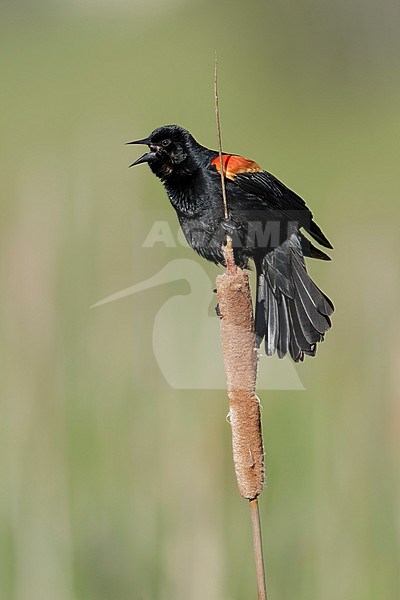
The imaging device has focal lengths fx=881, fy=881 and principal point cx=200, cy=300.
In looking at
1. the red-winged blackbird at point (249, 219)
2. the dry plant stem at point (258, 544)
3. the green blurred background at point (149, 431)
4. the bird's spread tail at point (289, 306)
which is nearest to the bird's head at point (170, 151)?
the red-winged blackbird at point (249, 219)

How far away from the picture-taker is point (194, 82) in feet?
22.2

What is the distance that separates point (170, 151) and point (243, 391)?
0.84m

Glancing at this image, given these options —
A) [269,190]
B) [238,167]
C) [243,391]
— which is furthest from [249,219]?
[243,391]

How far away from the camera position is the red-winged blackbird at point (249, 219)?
5.15ft

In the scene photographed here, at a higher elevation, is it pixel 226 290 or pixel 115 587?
pixel 226 290

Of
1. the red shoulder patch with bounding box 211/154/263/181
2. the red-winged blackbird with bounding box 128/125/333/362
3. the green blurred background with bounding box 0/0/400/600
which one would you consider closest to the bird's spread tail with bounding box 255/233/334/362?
the red-winged blackbird with bounding box 128/125/333/362

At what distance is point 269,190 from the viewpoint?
1.64 meters

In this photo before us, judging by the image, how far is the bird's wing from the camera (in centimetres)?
148

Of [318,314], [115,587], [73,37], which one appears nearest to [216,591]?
[115,587]

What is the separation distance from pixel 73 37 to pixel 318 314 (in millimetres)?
7757

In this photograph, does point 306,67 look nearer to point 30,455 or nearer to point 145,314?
point 145,314

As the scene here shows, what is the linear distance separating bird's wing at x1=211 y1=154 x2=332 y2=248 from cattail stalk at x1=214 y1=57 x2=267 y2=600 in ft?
1.37

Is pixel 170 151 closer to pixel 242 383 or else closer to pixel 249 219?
pixel 249 219

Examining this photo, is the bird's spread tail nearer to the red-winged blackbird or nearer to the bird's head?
the red-winged blackbird
